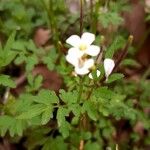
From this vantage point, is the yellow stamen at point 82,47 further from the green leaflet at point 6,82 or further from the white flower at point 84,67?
the green leaflet at point 6,82

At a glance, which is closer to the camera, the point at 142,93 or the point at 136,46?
the point at 142,93

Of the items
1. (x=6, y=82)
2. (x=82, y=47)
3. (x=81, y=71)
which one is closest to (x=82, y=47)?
(x=82, y=47)

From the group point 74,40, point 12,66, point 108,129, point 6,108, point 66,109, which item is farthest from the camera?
point 12,66

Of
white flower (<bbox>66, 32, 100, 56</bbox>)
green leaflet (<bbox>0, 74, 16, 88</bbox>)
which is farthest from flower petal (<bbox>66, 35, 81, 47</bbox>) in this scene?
green leaflet (<bbox>0, 74, 16, 88</bbox>)

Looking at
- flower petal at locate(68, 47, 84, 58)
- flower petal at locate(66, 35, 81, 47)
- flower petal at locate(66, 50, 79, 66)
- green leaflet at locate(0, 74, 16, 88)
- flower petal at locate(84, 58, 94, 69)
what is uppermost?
flower petal at locate(66, 35, 81, 47)

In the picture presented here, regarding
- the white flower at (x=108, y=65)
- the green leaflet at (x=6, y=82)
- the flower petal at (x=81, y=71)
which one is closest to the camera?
the flower petal at (x=81, y=71)

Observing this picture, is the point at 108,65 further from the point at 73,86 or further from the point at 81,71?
the point at 73,86

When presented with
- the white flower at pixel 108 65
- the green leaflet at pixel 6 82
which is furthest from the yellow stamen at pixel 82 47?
the green leaflet at pixel 6 82

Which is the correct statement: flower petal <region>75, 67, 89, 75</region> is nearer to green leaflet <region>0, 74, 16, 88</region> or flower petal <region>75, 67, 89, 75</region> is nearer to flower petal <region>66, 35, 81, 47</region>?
flower petal <region>66, 35, 81, 47</region>

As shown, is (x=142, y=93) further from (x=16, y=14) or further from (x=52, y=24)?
(x=16, y=14)

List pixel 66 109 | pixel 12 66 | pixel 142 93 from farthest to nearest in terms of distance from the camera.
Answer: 1. pixel 12 66
2. pixel 142 93
3. pixel 66 109

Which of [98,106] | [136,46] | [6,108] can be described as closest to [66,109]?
[98,106]
